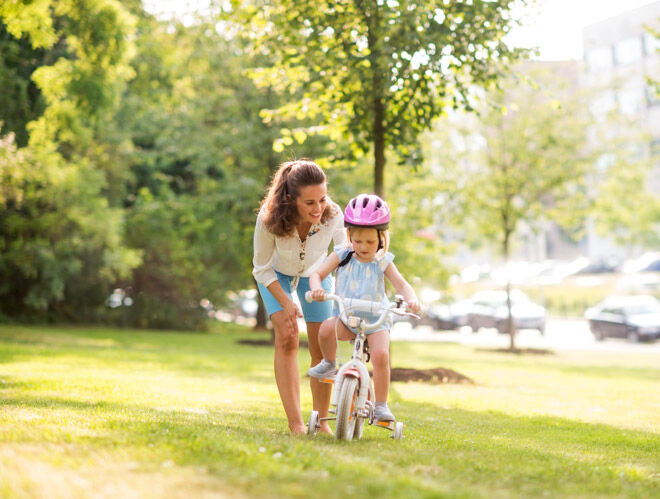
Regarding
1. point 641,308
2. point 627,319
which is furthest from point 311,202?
point 641,308

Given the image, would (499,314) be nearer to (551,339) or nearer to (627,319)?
(551,339)

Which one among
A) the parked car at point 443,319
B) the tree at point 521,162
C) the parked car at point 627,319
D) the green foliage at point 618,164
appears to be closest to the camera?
the tree at point 521,162

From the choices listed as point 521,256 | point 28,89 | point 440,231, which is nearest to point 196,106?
point 28,89

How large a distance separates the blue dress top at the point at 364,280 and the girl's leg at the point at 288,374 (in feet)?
1.42

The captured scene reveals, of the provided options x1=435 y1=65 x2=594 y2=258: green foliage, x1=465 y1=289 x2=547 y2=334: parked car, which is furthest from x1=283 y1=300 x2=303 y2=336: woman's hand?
x1=465 y1=289 x2=547 y2=334: parked car

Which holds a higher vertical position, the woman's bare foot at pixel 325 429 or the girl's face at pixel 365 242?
the girl's face at pixel 365 242

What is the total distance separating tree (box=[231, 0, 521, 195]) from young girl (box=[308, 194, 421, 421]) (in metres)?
4.28

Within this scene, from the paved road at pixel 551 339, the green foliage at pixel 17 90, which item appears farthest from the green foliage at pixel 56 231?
the paved road at pixel 551 339

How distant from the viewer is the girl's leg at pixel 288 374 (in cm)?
566

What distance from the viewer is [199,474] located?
3768mm

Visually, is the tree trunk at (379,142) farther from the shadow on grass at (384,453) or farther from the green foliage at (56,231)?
the green foliage at (56,231)

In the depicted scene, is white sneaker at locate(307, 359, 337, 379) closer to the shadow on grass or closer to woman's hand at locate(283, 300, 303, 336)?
woman's hand at locate(283, 300, 303, 336)

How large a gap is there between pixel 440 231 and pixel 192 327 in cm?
950

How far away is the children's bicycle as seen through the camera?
5203mm
